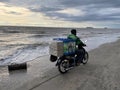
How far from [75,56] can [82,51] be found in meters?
0.52

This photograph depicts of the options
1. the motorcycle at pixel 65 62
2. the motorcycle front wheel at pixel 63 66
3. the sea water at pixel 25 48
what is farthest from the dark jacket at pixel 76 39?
the sea water at pixel 25 48

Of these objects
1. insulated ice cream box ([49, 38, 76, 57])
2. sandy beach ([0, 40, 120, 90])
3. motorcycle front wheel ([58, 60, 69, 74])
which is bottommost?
sandy beach ([0, 40, 120, 90])

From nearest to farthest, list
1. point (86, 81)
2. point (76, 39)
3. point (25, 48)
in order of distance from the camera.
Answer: point (86, 81)
point (76, 39)
point (25, 48)

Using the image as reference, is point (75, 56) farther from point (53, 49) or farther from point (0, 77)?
point (0, 77)

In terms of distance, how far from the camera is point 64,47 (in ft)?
26.2

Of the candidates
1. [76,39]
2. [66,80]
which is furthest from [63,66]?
[76,39]

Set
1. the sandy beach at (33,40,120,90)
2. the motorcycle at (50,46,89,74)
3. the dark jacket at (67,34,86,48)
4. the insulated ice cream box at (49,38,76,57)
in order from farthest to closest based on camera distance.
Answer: the dark jacket at (67,34,86,48) < the motorcycle at (50,46,89,74) < the insulated ice cream box at (49,38,76,57) < the sandy beach at (33,40,120,90)

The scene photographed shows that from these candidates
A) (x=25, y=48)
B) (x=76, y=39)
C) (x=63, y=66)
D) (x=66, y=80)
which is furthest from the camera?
(x=25, y=48)

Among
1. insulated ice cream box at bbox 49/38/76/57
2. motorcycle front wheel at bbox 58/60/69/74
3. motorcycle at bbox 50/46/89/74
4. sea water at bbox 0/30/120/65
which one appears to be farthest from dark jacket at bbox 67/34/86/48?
sea water at bbox 0/30/120/65

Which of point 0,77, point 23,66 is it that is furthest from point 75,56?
point 0,77

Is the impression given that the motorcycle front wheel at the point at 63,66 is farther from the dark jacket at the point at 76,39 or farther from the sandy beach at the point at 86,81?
the dark jacket at the point at 76,39

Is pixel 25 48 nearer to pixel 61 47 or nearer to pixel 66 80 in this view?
pixel 61 47

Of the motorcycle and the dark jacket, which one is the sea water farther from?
the motorcycle

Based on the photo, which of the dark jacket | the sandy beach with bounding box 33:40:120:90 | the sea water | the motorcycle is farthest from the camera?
the sea water
